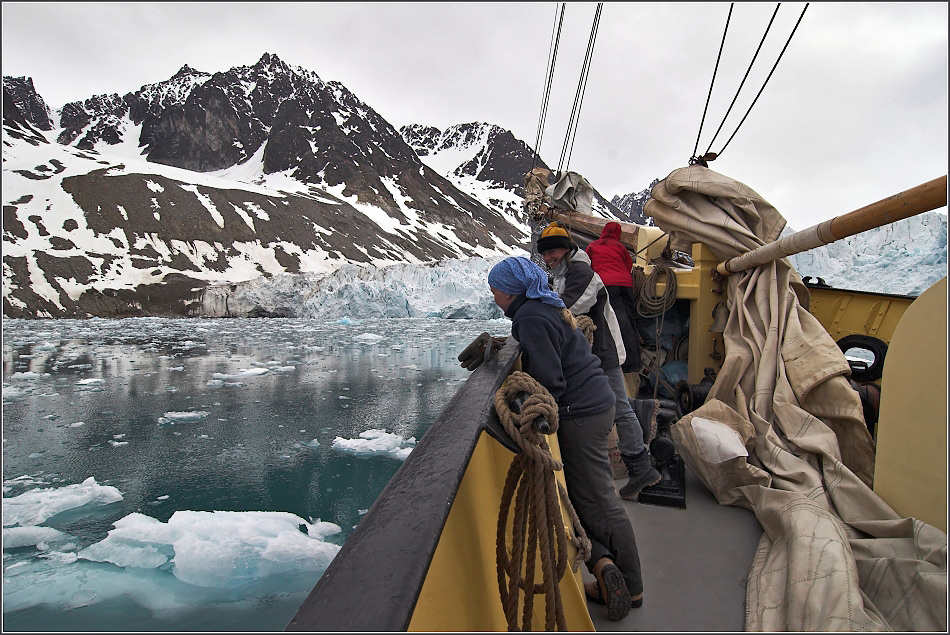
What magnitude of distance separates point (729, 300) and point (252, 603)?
348 cm

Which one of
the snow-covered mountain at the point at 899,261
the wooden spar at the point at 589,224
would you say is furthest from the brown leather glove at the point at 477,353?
the snow-covered mountain at the point at 899,261

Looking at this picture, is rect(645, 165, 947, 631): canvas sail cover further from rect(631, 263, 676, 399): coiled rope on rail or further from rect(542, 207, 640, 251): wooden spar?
rect(542, 207, 640, 251): wooden spar

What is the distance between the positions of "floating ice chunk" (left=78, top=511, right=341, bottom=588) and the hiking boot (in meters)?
1.98

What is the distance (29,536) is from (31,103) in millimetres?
119172

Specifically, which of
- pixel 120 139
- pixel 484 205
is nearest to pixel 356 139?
pixel 484 205

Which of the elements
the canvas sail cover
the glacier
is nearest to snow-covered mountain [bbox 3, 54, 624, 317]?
the glacier

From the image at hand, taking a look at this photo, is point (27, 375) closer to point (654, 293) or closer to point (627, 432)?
point (654, 293)

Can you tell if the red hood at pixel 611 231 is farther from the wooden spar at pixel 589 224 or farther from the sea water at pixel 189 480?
the sea water at pixel 189 480

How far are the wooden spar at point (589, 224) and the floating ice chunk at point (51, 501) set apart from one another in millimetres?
4974

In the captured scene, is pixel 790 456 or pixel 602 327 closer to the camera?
pixel 790 456

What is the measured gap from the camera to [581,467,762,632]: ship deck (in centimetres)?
152

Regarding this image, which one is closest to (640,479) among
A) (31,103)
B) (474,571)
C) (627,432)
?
(627,432)

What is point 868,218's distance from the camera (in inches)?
78.1

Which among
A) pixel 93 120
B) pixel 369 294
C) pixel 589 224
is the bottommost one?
pixel 589 224
